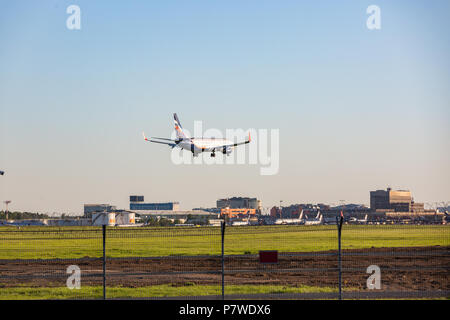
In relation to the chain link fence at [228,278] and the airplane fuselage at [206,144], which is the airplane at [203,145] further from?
the chain link fence at [228,278]

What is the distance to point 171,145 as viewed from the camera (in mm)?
85125

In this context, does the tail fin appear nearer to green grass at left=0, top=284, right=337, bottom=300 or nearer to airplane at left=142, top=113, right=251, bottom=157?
airplane at left=142, top=113, right=251, bottom=157

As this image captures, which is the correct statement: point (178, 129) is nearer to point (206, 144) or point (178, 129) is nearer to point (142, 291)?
point (206, 144)

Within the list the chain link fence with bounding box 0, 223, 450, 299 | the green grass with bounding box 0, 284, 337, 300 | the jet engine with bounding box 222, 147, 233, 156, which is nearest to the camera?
the chain link fence with bounding box 0, 223, 450, 299

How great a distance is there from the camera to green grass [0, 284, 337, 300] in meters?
26.2

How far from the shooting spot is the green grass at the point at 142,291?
85.8 feet

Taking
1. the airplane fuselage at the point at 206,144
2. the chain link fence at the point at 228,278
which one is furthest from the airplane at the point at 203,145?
the chain link fence at the point at 228,278

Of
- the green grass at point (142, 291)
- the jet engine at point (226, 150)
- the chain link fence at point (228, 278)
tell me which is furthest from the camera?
the jet engine at point (226, 150)

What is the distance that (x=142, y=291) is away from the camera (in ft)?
89.9

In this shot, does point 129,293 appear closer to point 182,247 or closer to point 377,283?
point 377,283

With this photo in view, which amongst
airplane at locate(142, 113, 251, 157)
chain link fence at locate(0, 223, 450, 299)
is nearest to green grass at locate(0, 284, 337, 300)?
chain link fence at locate(0, 223, 450, 299)

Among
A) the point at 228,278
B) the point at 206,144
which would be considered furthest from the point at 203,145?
the point at 228,278
